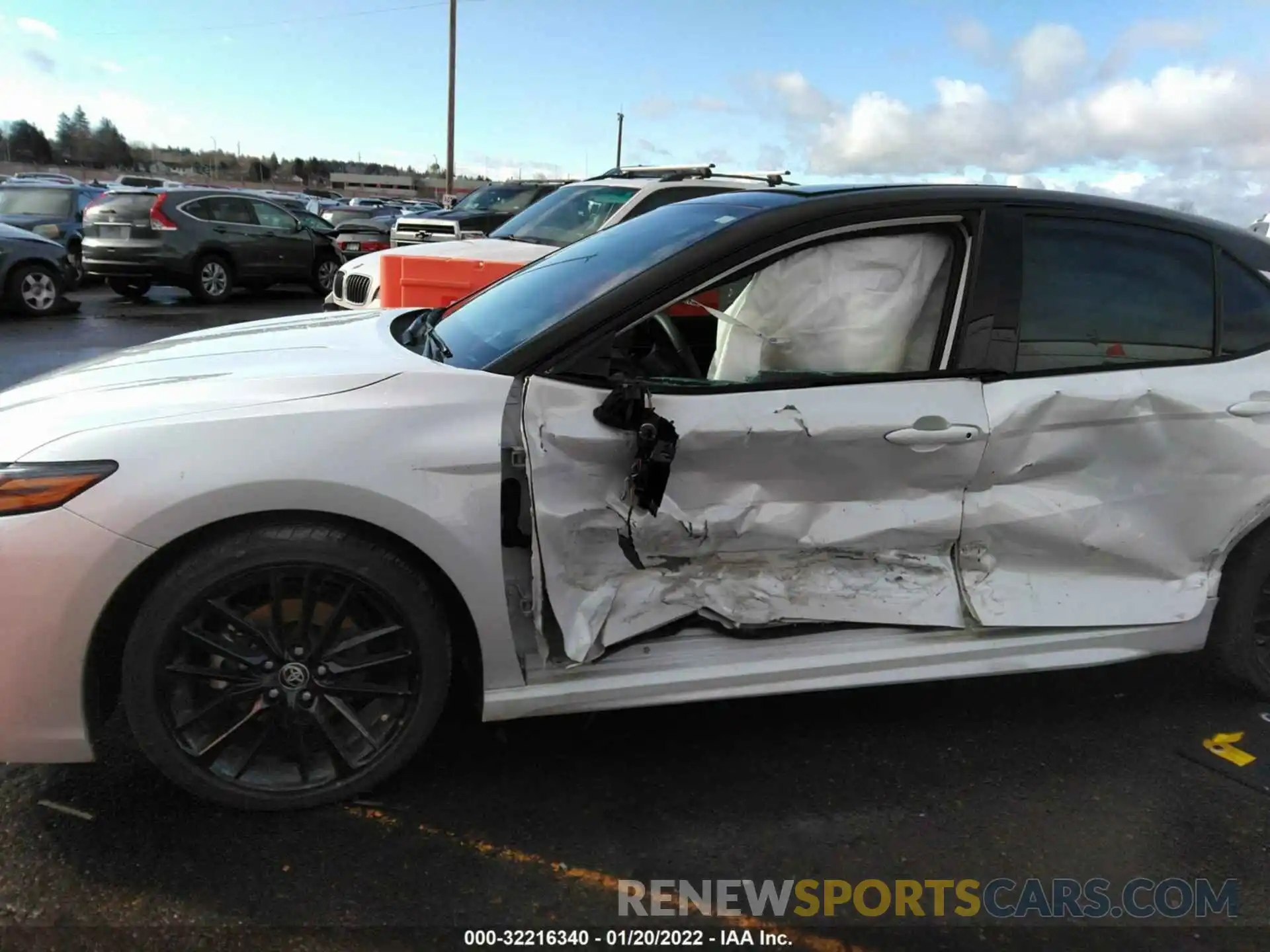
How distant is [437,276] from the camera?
21.7ft

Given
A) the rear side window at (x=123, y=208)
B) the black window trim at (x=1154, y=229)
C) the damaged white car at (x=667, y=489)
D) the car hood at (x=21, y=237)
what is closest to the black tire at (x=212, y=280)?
the rear side window at (x=123, y=208)

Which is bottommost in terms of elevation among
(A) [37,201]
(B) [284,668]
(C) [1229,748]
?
(C) [1229,748]

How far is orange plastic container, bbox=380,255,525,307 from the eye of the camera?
657cm

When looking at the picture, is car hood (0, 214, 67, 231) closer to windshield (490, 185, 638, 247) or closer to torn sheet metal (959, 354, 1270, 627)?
windshield (490, 185, 638, 247)

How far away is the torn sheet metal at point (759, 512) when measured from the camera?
2.58 m

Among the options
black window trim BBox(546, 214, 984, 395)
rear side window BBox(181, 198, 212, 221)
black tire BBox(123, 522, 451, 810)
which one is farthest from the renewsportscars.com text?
rear side window BBox(181, 198, 212, 221)

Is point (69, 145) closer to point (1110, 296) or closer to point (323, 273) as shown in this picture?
Answer: point (323, 273)

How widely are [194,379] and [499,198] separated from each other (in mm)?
14683

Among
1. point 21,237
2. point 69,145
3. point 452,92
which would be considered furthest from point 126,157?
point 21,237

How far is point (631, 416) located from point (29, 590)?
1.52m

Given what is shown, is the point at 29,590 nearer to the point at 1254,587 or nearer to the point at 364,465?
the point at 364,465

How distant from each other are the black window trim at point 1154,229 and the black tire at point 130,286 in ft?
43.8

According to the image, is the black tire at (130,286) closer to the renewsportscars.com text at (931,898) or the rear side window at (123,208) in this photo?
the rear side window at (123,208)

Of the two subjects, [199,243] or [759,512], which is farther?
[199,243]
